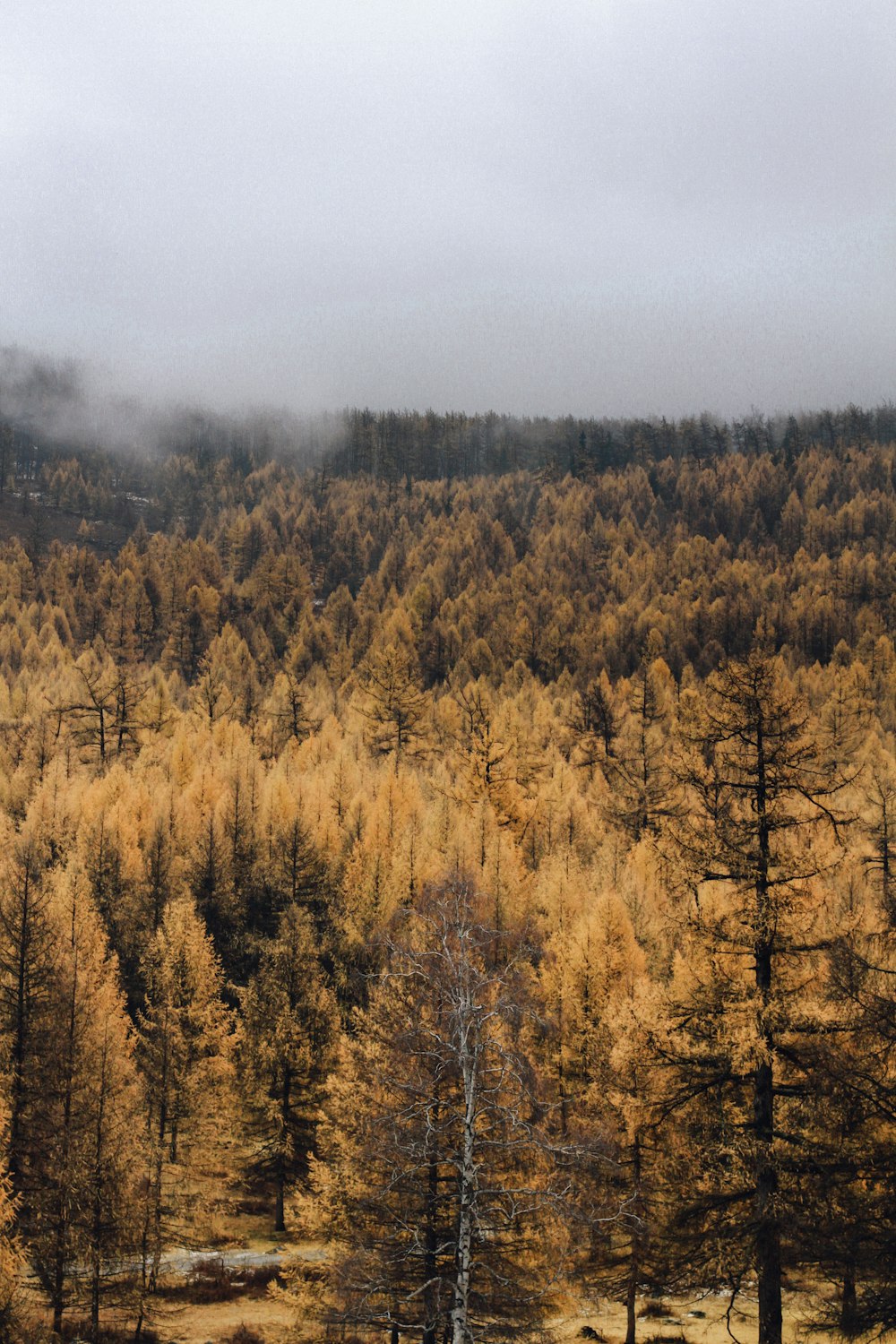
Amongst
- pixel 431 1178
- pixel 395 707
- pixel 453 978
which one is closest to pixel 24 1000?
pixel 431 1178

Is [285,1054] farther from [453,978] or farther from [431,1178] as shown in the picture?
[453,978]

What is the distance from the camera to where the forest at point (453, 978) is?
1501 cm

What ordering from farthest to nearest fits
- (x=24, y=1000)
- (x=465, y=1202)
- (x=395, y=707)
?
(x=395, y=707)
(x=24, y=1000)
(x=465, y=1202)

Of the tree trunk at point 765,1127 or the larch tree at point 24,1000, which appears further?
the larch tree at point 24,1000

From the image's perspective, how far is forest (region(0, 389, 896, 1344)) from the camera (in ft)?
49.2

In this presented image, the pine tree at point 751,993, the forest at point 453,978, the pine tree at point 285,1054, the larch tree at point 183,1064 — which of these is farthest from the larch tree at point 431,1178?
the pine tree at point 285,1054

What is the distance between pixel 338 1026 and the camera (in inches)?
1613

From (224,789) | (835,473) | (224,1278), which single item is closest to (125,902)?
(224,789)

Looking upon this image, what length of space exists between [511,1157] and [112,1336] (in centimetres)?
1676

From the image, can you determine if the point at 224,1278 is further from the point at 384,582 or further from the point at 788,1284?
the point at 384,582

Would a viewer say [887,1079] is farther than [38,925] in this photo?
No

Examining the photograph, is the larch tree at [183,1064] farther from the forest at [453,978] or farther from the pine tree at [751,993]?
the pine tree at [751,993]

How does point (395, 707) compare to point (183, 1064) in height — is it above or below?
above

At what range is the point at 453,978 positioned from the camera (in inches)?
474
